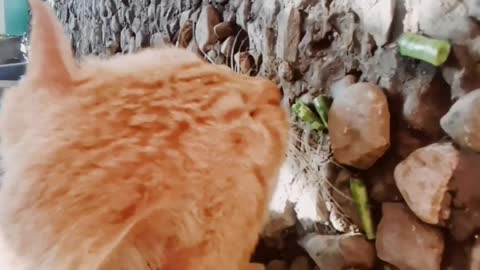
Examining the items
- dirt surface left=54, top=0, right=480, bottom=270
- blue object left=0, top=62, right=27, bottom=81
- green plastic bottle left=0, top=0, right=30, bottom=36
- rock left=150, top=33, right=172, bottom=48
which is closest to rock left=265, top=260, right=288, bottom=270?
dirt surface left=54, top=0, right=480, bottom=270

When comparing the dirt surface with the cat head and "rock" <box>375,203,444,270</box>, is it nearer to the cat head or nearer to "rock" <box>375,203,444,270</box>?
"rock" <box>375,203,444,270</box>

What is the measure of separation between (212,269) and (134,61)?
298mm

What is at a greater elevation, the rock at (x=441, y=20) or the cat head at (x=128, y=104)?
the rock at (x=441, y=20)

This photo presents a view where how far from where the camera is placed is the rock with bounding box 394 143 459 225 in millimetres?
737

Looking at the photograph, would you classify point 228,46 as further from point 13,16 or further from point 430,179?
point 13,16

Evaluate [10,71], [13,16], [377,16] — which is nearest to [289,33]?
[377,16]

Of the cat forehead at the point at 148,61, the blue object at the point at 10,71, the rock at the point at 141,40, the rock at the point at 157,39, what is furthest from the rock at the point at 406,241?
the blue object at the point at 10,71

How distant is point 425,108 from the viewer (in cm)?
77

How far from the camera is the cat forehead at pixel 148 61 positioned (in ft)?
2.64

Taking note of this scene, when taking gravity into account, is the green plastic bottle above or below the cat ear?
below

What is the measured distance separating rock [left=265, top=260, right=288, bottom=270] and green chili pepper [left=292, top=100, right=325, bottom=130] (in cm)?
24

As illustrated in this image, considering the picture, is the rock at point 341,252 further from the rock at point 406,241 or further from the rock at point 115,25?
the rock at point 115,25

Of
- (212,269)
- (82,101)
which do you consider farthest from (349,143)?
(82,101)

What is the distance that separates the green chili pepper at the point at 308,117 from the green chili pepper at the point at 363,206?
110mm
